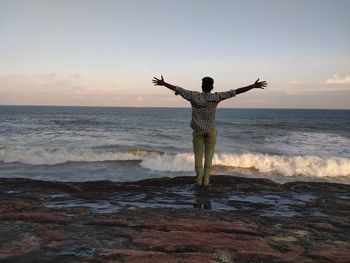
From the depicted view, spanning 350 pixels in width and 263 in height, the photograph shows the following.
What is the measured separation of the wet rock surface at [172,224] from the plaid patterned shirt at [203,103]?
145 cm

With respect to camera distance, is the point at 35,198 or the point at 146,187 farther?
the point at 146,187

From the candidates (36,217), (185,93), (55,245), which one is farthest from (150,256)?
(185,93)

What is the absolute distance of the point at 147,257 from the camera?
4.11m

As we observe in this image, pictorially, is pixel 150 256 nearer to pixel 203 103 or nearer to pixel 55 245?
pixel 55 245

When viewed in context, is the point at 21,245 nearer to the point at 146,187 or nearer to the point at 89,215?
the point at 89,215

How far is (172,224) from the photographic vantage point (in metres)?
5.59

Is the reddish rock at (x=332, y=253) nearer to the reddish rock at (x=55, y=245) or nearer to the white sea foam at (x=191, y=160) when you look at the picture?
the reddish rock at (x=55, y=245)

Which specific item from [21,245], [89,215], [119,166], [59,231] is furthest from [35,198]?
[119,166]

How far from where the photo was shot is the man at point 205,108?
7.85 metres

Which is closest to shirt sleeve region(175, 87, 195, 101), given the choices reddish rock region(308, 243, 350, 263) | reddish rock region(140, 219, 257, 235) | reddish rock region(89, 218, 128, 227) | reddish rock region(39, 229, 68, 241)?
reddish rock region(140, 219, 257, 235)

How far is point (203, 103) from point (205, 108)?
0.15 meters

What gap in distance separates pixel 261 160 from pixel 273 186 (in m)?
7.58

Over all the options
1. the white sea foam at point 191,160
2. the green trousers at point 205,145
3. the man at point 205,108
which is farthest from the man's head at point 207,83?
the white sea foam at point 191,160

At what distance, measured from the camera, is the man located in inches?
309
